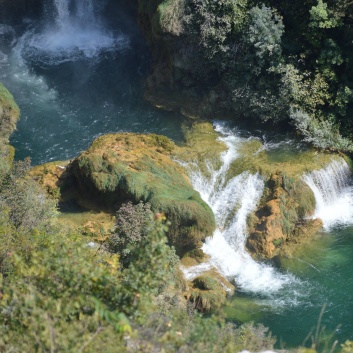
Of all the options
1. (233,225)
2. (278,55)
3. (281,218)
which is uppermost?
(278,55)

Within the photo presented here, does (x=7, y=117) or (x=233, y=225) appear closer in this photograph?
(x=233, y=225)

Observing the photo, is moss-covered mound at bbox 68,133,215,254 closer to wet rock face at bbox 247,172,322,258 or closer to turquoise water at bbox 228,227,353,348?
wet rock face at bbox 247,172,322,258

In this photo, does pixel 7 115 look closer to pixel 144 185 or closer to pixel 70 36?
pixel 144 185

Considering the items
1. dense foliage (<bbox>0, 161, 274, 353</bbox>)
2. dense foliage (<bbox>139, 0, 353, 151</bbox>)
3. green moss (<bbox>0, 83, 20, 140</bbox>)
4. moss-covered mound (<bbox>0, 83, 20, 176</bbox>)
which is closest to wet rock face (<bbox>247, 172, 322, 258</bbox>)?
dense foliage (<bbox>139, 0, 353, 151</bbox>)

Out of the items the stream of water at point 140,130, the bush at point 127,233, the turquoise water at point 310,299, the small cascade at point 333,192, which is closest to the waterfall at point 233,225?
the stream of water at point 140,130

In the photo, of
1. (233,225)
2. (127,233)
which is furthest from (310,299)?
(127,233)

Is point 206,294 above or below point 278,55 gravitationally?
below
